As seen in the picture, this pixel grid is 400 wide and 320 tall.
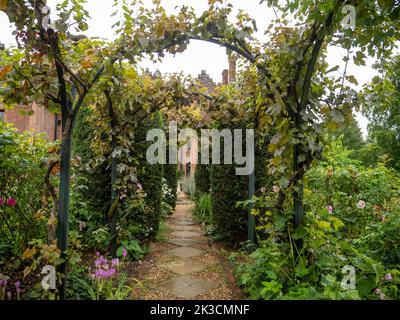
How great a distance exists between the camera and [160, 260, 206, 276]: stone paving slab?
11.1 ft

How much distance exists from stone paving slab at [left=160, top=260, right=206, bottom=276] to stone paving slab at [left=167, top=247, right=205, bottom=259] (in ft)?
0.83

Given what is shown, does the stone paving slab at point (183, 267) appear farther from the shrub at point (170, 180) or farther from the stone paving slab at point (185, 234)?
the shrub at point (170, 180)

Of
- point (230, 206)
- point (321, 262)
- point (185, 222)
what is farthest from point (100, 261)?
point (185, 222)

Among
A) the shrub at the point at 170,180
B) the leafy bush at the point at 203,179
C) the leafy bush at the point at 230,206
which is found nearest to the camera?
the leafy bush at the point at 230,206

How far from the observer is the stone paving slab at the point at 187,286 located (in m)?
2.77

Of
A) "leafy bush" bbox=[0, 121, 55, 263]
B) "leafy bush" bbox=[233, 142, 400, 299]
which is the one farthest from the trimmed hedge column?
"leafy bush" bbox=[233, 142, 400, 299]

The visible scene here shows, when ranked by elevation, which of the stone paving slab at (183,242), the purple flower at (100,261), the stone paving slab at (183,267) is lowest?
the stone paving slab at (183,267)

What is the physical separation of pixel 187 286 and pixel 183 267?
58cm

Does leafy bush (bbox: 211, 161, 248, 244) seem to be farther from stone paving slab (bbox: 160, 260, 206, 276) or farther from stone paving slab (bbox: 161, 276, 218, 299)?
stone paving slab (bbox: 161, 276, 218, 299)

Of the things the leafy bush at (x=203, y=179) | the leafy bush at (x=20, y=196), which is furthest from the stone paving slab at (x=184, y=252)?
the leafy bush at (x=203, y=179)

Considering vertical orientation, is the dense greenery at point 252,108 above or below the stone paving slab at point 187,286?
above

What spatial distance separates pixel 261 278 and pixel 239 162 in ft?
6.62

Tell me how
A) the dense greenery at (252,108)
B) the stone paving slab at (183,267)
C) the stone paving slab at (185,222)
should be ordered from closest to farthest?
the dense greenery at (252,108)
the stone paving slab at (183,267)
the stone paving slab at (185,222)

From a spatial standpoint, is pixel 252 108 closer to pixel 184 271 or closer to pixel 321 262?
pixel 321 262
